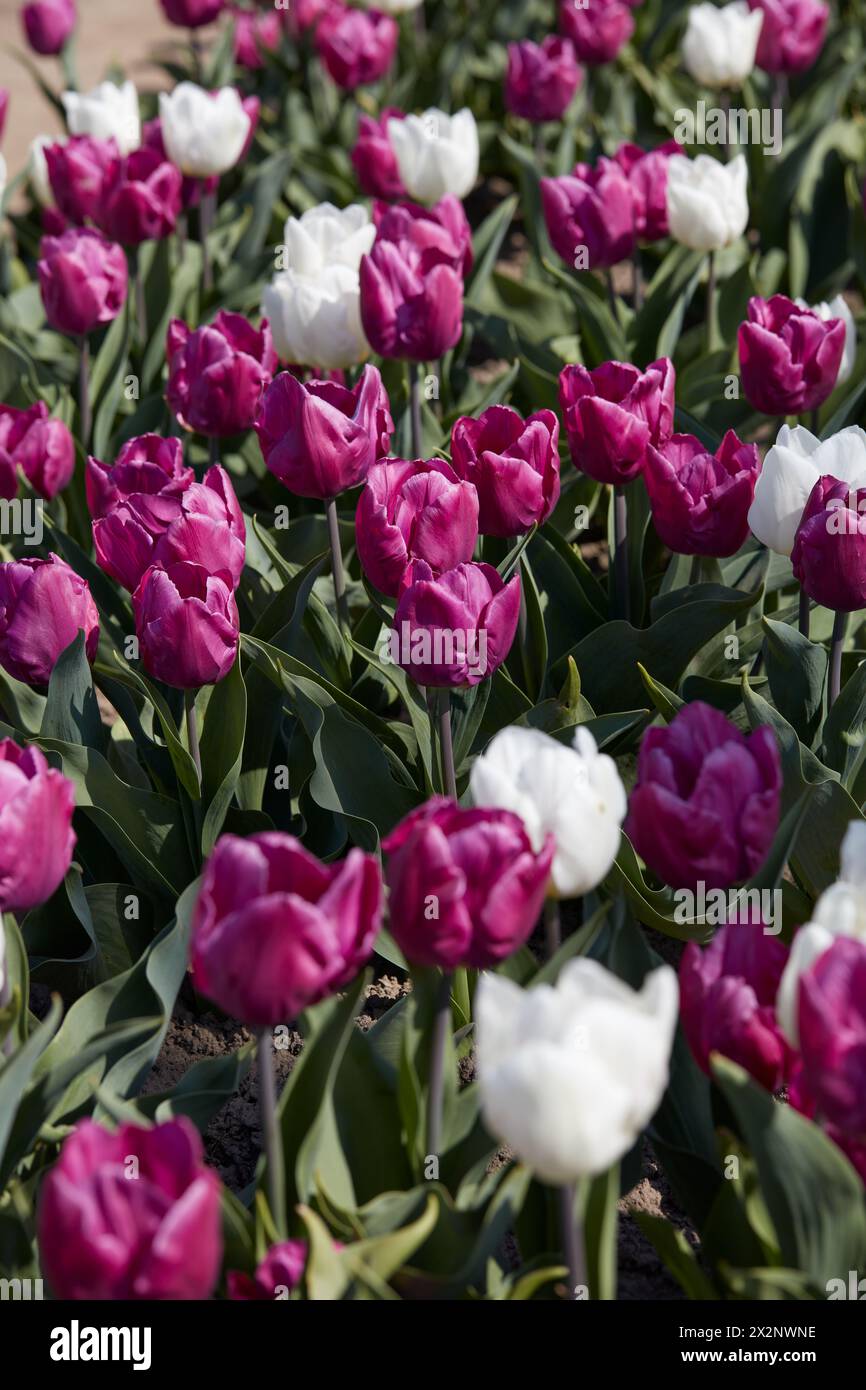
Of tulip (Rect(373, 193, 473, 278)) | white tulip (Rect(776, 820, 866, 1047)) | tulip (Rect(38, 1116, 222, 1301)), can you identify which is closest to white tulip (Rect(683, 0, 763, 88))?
tulip (Rect(373, 193, 473, 278))

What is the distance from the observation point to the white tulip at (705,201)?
3158 millimetres

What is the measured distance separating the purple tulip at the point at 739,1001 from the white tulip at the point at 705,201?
2.01 meters

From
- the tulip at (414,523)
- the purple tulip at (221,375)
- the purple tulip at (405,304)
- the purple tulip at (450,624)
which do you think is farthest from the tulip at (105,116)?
the purple tulip at (450,624)

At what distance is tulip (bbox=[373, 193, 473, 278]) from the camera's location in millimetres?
2930

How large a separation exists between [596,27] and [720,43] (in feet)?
1.94

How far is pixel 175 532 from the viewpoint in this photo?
2033 mm

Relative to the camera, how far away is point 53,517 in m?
3.15

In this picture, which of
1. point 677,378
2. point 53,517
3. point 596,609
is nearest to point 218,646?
point 596,609

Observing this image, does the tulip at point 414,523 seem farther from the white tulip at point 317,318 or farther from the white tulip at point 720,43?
the white tulip at point 720,43

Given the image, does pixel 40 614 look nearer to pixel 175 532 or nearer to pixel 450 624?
pixel 175 532

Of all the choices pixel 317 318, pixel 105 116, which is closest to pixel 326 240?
pixel 317 318

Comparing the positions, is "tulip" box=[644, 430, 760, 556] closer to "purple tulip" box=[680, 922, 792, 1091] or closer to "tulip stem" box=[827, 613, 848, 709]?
"tulip stem" box=[827, 613, 848, 709]

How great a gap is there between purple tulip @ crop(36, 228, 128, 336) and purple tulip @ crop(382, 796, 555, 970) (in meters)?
1.95

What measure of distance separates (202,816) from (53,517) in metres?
1.09
